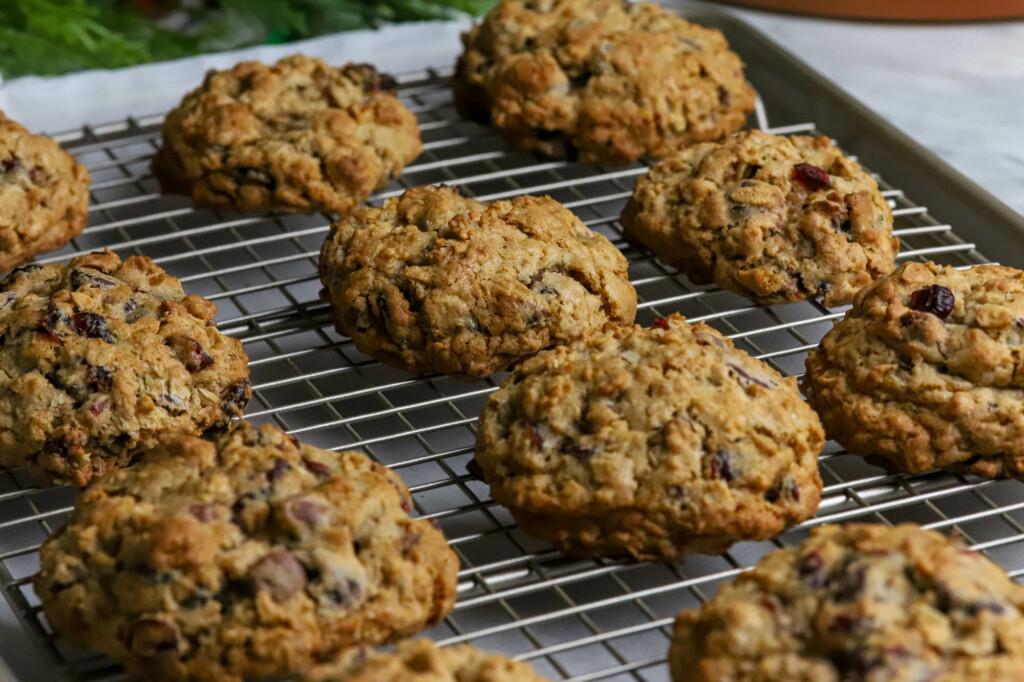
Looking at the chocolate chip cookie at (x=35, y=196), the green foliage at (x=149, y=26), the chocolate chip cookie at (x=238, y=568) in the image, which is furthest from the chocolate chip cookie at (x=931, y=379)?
the green foliage at (x=149, y=26)

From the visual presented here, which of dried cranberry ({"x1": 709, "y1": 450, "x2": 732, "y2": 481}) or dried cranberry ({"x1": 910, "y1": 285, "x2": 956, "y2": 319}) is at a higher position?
dried cranberry ({"x1": 910, "y1": 285, "x2": 956, "y2": 319})

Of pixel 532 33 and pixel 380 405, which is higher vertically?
pixel 532 33

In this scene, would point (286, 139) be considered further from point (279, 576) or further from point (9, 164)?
point (279, 576)

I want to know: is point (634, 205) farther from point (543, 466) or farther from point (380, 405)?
point (543, 466)

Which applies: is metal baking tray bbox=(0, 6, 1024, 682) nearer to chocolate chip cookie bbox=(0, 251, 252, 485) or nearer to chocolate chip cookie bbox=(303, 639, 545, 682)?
chocolate chip cookie bbox=(0, 251, 252, 485)

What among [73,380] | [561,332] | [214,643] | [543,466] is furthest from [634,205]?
[214,643]

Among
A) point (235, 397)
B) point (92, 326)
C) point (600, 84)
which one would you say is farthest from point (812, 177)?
point (92, 326)

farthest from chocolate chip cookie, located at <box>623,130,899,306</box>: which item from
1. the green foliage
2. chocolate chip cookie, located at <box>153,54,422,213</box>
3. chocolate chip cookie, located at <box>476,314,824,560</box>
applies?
the green foliage
